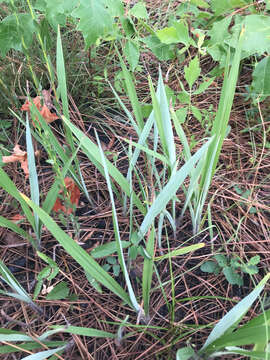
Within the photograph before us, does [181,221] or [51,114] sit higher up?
[51,114]

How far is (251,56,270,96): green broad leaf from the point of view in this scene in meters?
0.97

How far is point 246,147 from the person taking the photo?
1.11m

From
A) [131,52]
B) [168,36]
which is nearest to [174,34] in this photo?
[168,36]

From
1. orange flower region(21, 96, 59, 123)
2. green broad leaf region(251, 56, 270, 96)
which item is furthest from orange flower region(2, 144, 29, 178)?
green broad leaf region(251, 56, 270, 96)

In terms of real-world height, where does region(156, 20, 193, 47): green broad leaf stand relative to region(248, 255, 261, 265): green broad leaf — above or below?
above

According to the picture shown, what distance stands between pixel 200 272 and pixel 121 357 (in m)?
0.29

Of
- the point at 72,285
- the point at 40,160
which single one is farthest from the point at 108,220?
the point at 40,160

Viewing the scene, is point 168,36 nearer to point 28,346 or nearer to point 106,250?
point 106,250

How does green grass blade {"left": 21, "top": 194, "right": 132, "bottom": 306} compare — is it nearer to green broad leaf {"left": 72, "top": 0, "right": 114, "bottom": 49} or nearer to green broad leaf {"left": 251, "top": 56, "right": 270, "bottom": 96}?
green broad leaf {"left": 72, "top": 0, "right": 114, "bottom": 49}

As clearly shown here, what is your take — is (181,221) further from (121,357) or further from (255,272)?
(121,357)

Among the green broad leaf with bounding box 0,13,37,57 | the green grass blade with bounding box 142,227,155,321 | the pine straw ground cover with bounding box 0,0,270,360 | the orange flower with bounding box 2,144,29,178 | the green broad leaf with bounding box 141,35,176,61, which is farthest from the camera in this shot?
the green broad leaf with bounding box 141,35,176,61

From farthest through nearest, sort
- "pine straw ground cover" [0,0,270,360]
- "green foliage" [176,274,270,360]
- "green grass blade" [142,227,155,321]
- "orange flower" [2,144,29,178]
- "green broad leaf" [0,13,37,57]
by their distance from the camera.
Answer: "orange flower" [2,144,29,178]
"green broad leaf" [0,13,37,57]
"pine straw ground cover" [0,0,270,360]
"green grass blade" [142,227,155,321]
"green foliage" [176,274,270,360]

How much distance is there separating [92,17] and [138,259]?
2.08 feet

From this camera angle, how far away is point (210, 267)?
0.84 m
